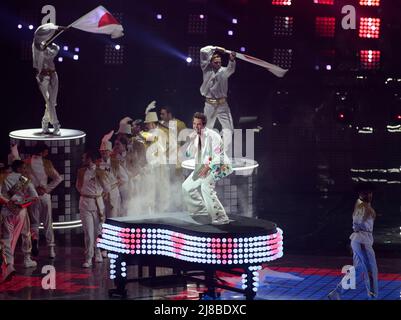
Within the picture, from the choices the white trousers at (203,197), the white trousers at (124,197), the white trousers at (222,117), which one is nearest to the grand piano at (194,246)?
the white trousers at (203,197)

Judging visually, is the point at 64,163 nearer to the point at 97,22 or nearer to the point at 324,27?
the point at 97,22

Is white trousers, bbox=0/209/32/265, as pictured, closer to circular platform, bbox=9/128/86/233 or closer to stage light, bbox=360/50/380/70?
circular platform, bbox=9/128/86/233

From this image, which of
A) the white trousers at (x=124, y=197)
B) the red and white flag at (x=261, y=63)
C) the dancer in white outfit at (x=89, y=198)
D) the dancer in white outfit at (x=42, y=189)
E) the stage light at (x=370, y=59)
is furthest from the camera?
the stage light at (x=370, y=59)

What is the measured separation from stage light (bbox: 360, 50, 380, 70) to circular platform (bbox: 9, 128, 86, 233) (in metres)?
4.73

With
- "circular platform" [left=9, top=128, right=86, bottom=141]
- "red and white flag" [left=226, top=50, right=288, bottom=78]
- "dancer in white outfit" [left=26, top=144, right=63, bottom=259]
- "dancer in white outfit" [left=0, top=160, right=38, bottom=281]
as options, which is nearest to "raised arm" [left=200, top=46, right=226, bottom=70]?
"red and white flag" [left=226, top=50, right=288, bottom=78]

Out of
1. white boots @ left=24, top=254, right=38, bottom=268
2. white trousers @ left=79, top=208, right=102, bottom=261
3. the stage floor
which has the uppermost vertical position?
white trousers @ left=79, top=208, right=102, bottom=261

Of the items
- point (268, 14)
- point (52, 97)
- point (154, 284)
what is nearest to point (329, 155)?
point (268, 14)

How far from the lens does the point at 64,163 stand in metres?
21.0

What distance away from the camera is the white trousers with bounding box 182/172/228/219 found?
16969 mm

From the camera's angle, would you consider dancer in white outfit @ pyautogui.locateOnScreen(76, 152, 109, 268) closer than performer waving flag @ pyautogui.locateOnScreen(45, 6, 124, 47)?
Yes

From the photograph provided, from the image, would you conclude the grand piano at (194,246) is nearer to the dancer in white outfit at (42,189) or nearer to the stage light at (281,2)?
the dancer in white outfit at (42,189)

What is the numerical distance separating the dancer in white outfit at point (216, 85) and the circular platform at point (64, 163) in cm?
251

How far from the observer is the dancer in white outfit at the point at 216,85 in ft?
62.7
